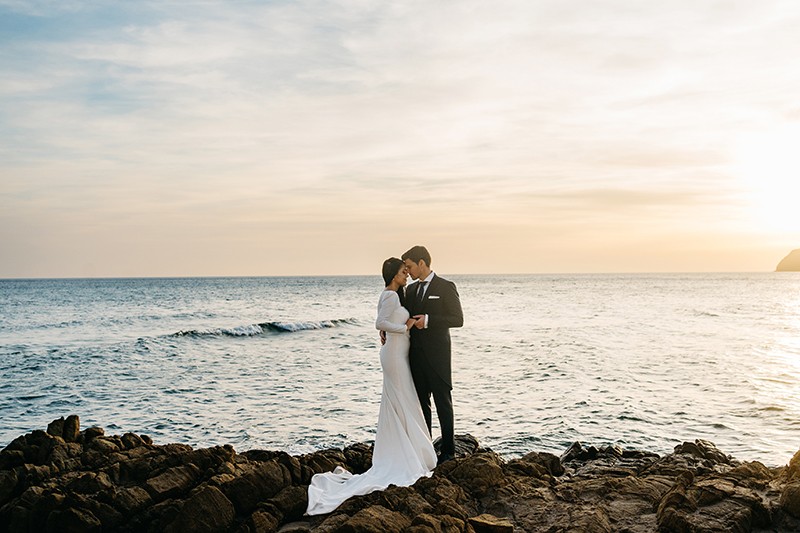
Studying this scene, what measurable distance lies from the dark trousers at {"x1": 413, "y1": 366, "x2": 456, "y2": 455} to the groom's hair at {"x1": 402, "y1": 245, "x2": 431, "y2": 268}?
148 cm

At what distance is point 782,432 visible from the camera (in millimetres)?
13641

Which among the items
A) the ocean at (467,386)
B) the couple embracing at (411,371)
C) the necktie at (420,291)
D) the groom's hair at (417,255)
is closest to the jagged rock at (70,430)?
the ocean at (467,386)

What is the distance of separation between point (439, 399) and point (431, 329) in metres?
0.94

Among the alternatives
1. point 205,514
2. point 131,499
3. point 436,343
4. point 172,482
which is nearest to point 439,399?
point 436,343

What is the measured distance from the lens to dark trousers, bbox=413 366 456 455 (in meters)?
8.73

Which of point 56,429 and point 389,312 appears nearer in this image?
point 389,312

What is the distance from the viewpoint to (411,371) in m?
8.73

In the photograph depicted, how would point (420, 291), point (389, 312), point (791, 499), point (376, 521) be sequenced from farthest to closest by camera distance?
point (420, 291) → point (389, 312) → point (791, 499) → point (376, 521)

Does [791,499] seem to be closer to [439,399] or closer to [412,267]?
[439,399]

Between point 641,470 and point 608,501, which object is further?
point 641,470

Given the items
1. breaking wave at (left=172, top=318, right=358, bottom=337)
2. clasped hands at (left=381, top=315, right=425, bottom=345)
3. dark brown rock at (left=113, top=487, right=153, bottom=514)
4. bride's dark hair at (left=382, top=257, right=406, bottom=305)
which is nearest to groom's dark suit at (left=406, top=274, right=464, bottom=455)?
clasped hands at (left=381, top=315, right=425, bottom=345)

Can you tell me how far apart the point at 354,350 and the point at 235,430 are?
14.5m

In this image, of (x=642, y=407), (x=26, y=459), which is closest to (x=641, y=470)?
(x=642, y=407)

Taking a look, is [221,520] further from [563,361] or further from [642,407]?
[563,361]
